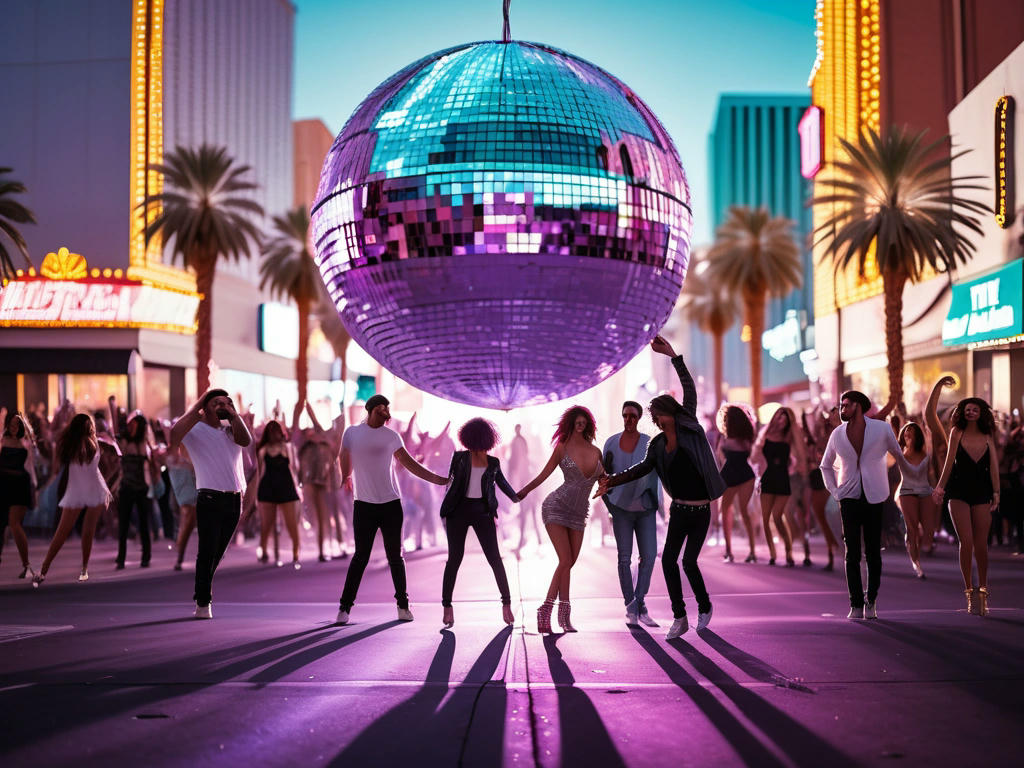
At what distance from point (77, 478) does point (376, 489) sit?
4.13 meters

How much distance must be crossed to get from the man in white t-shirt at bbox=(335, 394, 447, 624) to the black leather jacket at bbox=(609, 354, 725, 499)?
5.12 ft

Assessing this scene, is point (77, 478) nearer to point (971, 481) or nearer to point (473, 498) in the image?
point (473, 498)

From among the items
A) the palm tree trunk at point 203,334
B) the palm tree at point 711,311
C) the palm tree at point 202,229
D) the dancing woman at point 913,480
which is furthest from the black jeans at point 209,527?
the palm tree at point 711,311

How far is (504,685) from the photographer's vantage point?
17.3ft

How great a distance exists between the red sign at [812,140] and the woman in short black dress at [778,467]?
30353 millimetres

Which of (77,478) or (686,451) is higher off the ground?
(686,451)

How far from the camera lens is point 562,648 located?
653 centimetres

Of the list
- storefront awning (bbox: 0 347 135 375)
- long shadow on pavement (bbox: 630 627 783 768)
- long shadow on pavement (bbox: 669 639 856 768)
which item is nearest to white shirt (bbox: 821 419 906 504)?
long shadow on pavement (bbox: 630 627 783 768)

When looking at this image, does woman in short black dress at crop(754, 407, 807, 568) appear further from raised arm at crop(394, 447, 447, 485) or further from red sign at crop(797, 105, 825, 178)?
red sign at crop(797, 105, 825, 178)

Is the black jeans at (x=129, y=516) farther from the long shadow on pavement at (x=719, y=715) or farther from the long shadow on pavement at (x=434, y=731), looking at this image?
the long shadow on pavement at (x=434, y=731)

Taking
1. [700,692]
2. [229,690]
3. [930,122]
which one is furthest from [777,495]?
[930,122]

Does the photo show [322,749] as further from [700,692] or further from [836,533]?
[836,533]

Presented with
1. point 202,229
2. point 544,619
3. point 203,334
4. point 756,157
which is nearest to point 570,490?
point 544,619

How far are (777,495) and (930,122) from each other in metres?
28.0
